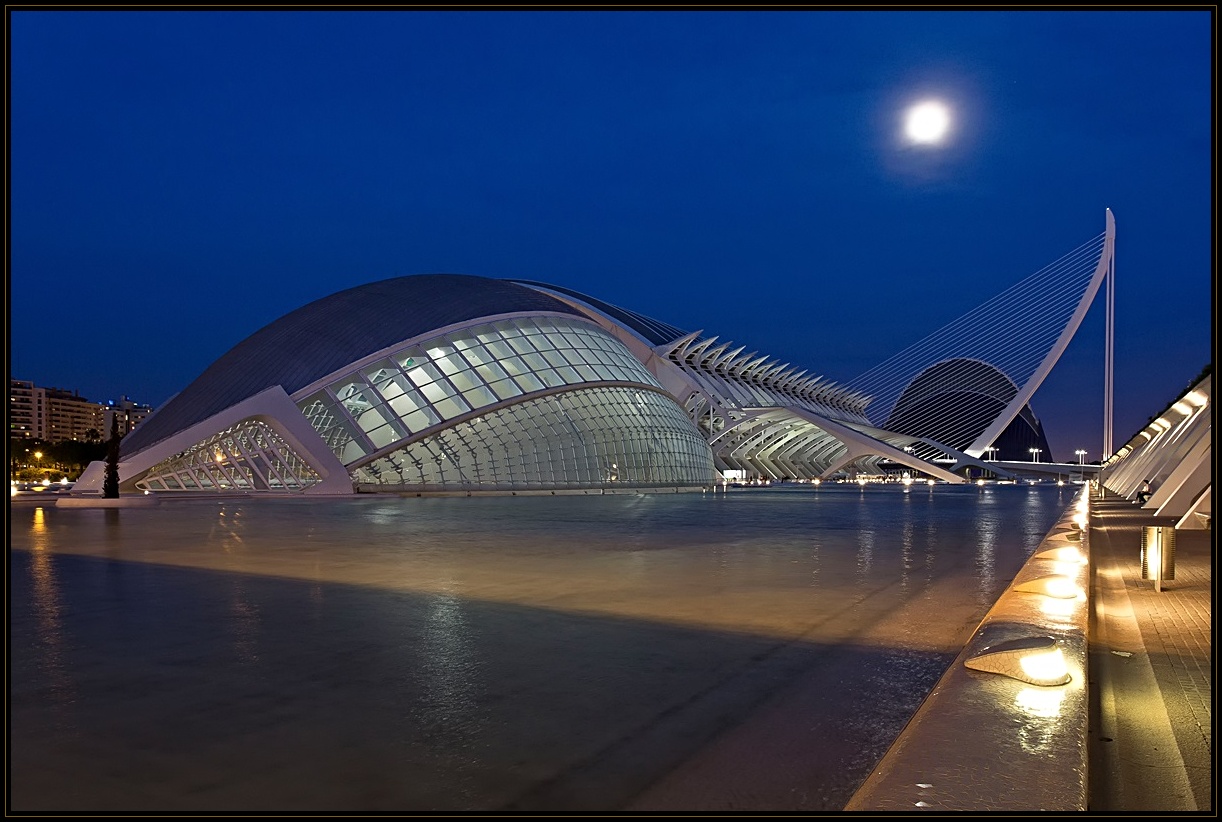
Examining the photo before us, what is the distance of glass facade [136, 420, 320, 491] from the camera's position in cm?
3197

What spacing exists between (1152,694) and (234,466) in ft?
106

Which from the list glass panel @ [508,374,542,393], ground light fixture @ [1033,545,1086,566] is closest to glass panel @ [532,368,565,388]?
glass panel @ [508,374,542,393]

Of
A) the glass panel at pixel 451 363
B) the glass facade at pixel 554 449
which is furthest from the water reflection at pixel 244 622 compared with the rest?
the glass panel at pixel 451 363

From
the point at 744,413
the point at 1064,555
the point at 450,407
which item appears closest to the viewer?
the point at 1064,555

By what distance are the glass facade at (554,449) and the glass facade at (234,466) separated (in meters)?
2.95

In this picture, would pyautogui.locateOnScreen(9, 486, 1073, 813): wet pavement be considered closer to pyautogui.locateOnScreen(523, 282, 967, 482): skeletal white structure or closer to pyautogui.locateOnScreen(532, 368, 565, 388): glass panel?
pyautogui.locateOnScreen(532, 368, 565, 388): glass panel

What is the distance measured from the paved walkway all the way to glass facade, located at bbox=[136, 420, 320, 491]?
92.8 feet

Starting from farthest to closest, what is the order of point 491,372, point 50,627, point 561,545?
point 491,372
point 561,545
point 50,627

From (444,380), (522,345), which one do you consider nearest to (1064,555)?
(444,380)

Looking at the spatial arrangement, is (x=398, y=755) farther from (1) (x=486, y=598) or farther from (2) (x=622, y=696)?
(1) (x=486, y=598)

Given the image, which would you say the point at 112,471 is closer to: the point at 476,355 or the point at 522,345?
the point at 476,355

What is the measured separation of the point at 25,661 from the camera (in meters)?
5.98

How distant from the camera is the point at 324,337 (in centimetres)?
3678

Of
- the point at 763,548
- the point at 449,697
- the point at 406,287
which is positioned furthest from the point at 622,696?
the point at 406,287
